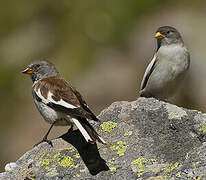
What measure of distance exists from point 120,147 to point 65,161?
595 millimetres

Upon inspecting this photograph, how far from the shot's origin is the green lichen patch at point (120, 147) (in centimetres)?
593

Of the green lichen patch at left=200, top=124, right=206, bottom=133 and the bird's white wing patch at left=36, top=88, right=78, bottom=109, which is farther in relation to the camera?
the bird's white wing patch at left=36, top=88, right=78, bottom=109

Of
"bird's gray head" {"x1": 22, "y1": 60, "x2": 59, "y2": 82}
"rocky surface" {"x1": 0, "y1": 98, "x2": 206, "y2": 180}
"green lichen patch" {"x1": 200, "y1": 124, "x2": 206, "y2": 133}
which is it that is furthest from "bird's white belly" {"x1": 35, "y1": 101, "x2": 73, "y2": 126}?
"green lichen patch" {"x1": 200, "y1": 124, "x2": 206, "y2": 133}

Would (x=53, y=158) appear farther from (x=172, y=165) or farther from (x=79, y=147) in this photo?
(x=172, y=165)

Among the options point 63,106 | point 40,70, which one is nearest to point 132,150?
point 63,106

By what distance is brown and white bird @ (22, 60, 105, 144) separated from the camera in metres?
6.11

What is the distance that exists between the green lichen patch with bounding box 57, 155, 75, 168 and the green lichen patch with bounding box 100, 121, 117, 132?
2.01ft

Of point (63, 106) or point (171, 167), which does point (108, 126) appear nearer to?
point (63, 106)

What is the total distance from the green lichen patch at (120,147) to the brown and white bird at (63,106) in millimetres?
241

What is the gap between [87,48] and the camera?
16.7m

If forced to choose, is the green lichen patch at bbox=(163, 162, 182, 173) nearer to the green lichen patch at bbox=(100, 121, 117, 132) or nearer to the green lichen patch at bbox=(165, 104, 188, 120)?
the green lichen patch at bbox=(165, 104, 188, 120)

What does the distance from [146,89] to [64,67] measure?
23.6 feet

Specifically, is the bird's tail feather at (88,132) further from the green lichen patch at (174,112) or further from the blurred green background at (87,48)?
the blurred green background at (87,48)

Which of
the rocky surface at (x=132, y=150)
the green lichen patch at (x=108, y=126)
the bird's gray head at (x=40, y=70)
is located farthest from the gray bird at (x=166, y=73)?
the green lichen patch at (x=108, y=126)
